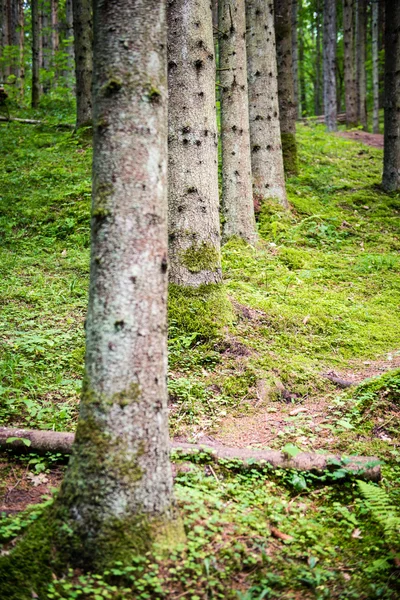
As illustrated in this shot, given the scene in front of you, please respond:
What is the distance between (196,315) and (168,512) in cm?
283

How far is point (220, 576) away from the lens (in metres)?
2.54

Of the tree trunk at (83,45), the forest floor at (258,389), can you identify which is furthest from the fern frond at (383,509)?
the tree trunk at (83,45)

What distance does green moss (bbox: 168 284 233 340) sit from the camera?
5227 millimetres

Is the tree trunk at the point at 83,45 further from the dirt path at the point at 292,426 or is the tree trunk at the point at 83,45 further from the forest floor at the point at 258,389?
the dirt path at the point at 292,426

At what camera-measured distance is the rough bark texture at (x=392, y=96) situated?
11.3 meters

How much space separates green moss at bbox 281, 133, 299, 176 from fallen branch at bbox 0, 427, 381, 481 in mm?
9367

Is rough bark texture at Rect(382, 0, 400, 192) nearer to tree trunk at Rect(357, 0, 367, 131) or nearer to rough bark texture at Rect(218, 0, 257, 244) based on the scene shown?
rough bark texture at Rect(218, 0, 257, 244)

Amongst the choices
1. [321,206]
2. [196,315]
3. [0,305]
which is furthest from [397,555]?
[321,206]

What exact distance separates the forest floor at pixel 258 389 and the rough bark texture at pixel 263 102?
0.55 meters

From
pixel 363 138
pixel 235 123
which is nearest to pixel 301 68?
pixel 363 138

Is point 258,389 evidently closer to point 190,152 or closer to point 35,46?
point 190,152

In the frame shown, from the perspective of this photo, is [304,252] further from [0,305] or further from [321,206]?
[0,305]

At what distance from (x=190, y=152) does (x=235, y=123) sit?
9.39 feet

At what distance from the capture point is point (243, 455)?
361 cm
